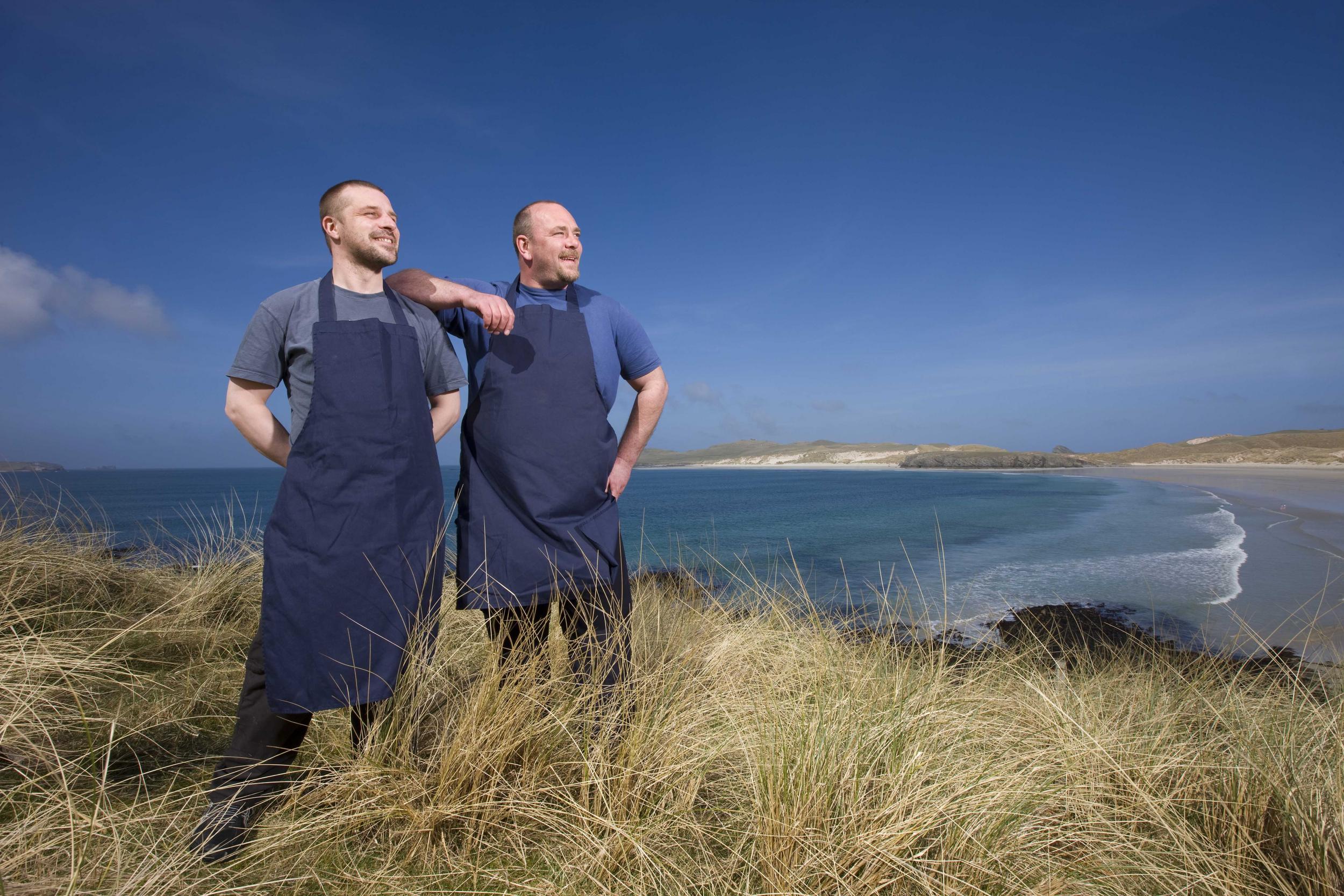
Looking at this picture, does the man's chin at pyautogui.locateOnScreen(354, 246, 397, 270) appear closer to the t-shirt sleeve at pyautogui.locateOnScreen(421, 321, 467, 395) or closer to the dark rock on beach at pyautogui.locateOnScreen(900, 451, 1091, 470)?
the t-shirt sleeve at pyautogui.locateOnScreen(421, 321, 467, 395)

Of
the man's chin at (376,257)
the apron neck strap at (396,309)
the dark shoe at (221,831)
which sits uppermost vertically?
the man's chin at (376,257)

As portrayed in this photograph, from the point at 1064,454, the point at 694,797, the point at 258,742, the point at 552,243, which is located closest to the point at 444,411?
the point at 552,243

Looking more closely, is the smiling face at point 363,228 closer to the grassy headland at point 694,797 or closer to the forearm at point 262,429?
the forearm at point 262,429

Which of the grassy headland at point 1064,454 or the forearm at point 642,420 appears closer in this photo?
the forearm at point 642,420

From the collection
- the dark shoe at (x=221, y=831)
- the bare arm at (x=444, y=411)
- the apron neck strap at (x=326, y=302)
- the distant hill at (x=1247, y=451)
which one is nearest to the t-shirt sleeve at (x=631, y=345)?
the bare arm at (x=444, y=411)

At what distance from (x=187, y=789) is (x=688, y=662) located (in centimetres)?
170

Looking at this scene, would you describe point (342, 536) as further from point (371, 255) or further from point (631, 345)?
point (631, 345)

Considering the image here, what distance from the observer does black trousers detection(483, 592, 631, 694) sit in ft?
6.82

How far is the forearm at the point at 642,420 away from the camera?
2.36m

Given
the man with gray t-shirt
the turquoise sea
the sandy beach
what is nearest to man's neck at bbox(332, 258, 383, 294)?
the man with gray t-shirt

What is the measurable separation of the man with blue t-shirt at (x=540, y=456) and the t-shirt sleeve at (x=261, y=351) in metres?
0.38

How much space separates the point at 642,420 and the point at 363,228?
1.11 metres

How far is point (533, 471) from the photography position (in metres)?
2.04

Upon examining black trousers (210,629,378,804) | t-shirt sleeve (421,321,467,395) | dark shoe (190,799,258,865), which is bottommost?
dark shoe (190,799,258,865)
